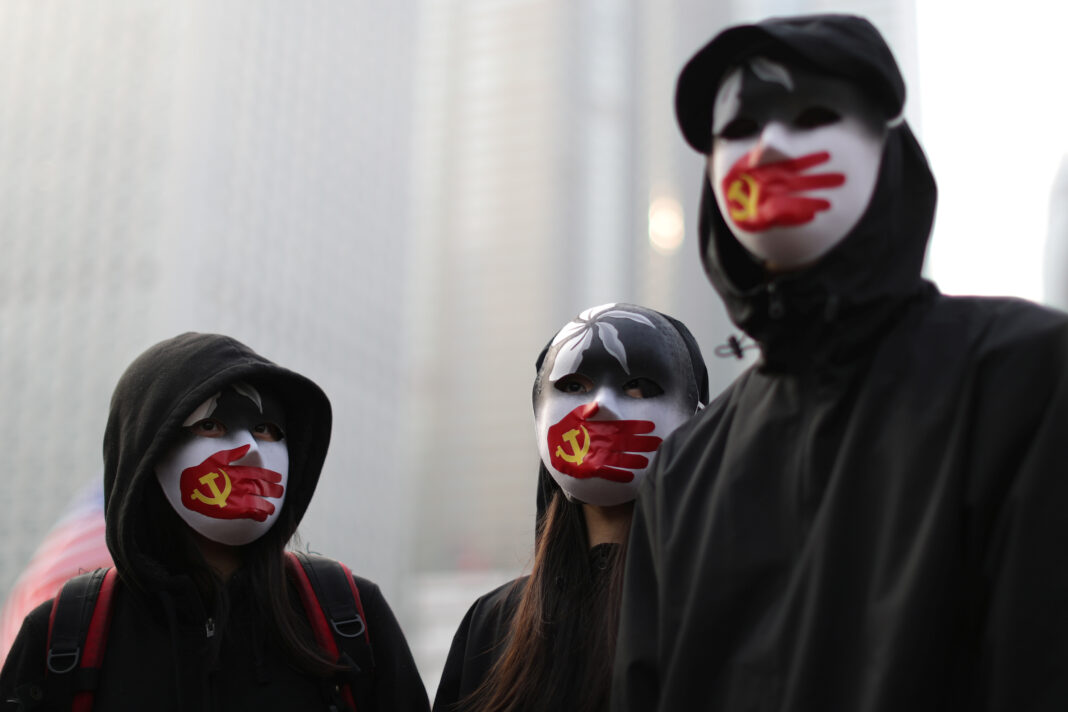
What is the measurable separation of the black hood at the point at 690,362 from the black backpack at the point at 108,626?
0.72 meters

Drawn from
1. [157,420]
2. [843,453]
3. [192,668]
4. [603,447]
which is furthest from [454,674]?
[843,453]

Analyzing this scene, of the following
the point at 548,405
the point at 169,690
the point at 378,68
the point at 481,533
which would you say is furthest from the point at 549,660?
the point at 481,533

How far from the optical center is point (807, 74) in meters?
2.29

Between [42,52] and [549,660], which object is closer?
[549,660]

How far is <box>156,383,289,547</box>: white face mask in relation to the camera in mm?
3703

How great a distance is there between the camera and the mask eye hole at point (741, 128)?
2377mm

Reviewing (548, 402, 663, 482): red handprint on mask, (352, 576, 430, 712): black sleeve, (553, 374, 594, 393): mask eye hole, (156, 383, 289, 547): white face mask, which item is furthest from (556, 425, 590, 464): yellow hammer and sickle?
(156, 383, 289, 547): white face mask

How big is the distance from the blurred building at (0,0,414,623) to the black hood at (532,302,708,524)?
52118 mm

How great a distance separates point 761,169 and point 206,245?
57000 millimetres

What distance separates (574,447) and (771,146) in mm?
1453

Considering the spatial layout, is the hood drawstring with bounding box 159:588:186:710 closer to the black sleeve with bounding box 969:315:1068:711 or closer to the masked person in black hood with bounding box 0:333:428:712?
the masked person in black hood with bounding box 0:333:428:712

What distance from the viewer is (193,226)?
55625 mm

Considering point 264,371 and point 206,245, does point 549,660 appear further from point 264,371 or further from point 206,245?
point 206,245

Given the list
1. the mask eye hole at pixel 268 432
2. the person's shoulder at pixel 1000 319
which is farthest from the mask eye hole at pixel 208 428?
the person's shoulder at pixel 1000 319
